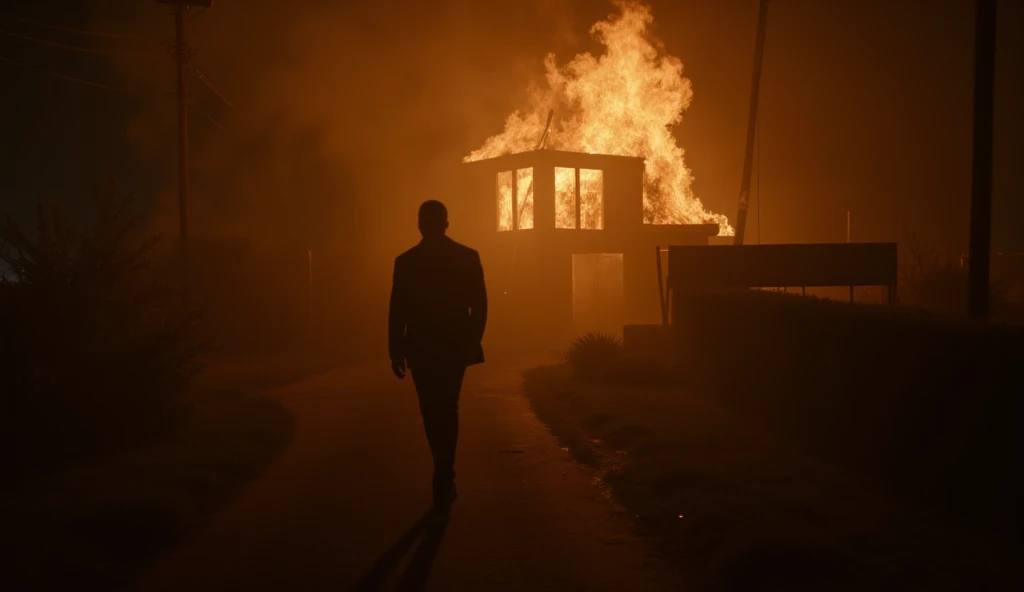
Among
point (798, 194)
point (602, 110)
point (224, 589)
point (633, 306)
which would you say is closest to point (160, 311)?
point (224, 589)

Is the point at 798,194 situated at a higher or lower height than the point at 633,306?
higher

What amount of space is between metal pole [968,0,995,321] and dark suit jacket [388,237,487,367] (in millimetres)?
6280

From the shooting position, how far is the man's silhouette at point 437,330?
248 inches

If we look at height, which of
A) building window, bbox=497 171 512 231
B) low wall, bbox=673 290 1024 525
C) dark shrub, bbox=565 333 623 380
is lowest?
dark shrub, bbox=565 333 623 380

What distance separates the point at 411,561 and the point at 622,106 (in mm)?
32740

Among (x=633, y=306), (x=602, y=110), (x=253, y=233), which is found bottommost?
(x=633, y=306)

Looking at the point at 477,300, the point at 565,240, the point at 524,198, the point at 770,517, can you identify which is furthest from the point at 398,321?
the point at 524,198

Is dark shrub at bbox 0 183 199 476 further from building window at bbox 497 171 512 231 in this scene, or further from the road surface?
building window at bbox 497 171 512 231

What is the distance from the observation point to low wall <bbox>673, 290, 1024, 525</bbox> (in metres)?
5.77

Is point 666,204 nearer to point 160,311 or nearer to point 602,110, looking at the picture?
point 602,110

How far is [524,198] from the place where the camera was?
101ft

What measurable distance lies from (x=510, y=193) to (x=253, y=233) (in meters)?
26.5

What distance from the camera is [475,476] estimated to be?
7.83 m

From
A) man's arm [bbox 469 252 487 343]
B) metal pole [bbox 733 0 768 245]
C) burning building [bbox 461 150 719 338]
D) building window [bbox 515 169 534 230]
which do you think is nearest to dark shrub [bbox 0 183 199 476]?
man's arm [bbox 469 252 487 343]
